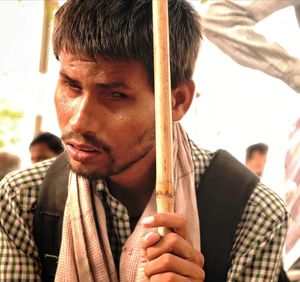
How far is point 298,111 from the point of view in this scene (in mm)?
3787

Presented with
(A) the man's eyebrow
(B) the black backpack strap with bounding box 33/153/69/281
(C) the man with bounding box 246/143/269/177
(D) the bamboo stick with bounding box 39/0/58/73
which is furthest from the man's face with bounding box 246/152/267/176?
(A) the man's eyebrow

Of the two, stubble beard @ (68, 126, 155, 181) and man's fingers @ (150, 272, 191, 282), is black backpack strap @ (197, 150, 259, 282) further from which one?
man's fingers @ (150, 272, 191, 282)

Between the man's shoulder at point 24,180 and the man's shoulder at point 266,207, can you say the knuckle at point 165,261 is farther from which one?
the man's shoulder at point 24,180

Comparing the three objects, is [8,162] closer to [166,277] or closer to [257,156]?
[257,156]

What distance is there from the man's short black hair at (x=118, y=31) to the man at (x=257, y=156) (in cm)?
489

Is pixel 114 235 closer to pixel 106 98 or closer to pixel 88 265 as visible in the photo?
pixel 88 265

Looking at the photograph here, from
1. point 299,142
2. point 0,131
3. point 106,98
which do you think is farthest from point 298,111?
point 0,131

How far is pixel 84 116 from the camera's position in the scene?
193 cm

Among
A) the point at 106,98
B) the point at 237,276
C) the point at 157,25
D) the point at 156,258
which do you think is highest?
the point at 157,25

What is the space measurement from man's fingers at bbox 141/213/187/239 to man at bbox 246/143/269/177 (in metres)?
5.38

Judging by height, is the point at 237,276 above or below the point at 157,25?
below

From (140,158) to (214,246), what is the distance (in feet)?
1.31

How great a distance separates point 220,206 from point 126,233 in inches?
14.5

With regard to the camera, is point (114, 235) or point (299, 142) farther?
point (299, 142)
